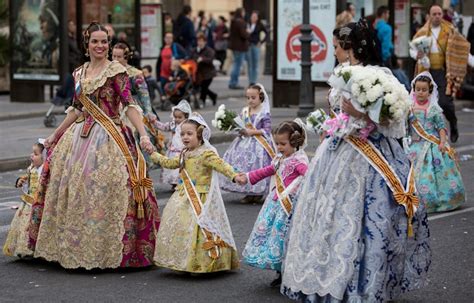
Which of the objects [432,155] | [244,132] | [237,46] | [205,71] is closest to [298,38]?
[205,71]

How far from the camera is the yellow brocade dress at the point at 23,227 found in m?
9.30

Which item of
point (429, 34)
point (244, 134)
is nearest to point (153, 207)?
point (244, 134)

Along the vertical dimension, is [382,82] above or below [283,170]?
above

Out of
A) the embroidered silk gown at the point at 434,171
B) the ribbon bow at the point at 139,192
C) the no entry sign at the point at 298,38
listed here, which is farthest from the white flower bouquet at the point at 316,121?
the no entry sign at the point at 298,38

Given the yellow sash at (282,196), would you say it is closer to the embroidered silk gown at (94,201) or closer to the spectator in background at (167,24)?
the embroidered silk gown at (94,201)

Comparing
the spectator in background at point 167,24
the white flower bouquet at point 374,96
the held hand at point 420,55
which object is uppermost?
the spectator in background at point 167,24

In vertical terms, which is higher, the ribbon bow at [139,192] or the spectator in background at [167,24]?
the spectator in background at [167,24]

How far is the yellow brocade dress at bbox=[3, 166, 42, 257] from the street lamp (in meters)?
11.8

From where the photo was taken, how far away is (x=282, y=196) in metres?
8.52

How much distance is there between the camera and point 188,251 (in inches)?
344

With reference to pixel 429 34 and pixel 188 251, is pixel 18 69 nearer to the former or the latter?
pixel 429 34

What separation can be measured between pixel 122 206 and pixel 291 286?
195 centimetres

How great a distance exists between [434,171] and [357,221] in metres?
4.87

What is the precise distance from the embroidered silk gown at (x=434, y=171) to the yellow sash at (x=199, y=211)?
353cm
